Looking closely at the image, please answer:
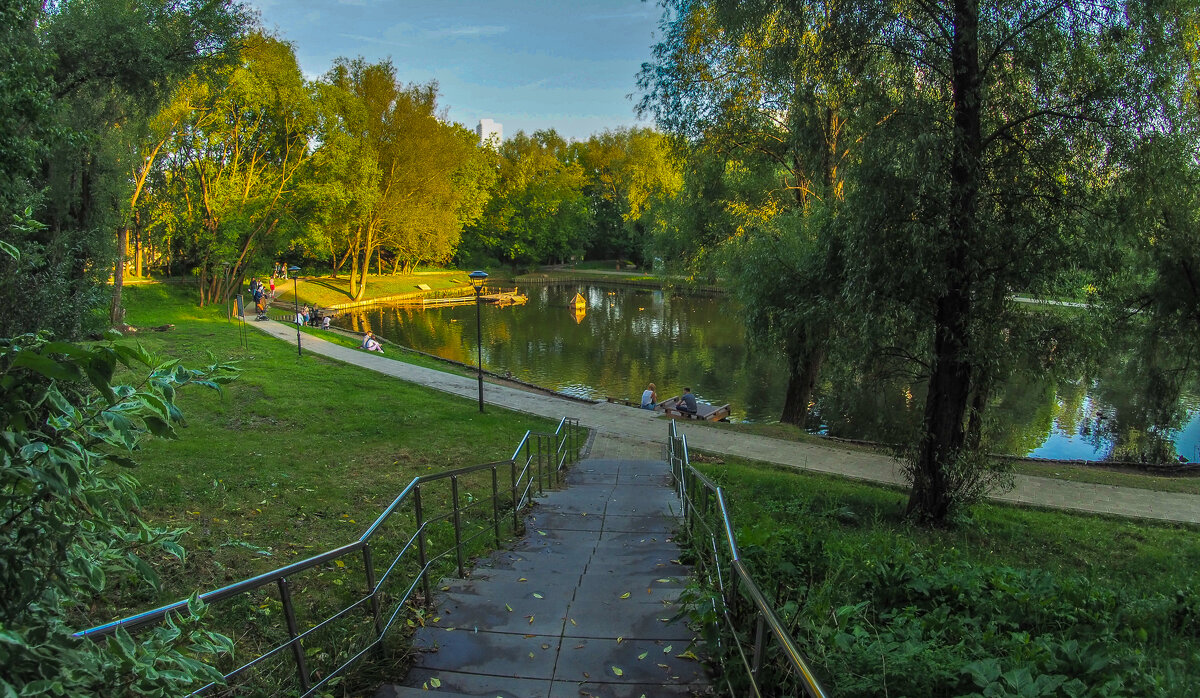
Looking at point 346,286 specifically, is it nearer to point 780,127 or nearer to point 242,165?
point 242,165

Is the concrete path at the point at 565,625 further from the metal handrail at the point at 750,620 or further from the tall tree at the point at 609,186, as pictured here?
the tall tree at the point at 609,186

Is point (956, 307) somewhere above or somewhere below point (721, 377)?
above

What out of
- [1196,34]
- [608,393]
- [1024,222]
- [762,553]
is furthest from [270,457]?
[608,393]

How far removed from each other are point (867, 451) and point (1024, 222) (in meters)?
7.61

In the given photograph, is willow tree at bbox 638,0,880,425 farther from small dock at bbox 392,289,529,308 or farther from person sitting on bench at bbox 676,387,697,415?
small dock at bbox 392,289,529,308

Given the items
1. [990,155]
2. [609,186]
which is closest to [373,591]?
[990,155]

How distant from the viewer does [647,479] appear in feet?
37.4

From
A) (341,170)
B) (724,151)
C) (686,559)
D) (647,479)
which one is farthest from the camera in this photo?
(341,170)

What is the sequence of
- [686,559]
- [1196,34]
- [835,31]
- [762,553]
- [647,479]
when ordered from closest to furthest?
[762,553] → [686,559] → [1196,34] → [835,31] → [647,479]

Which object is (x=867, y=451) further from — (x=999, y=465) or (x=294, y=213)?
(x=294, y=213)

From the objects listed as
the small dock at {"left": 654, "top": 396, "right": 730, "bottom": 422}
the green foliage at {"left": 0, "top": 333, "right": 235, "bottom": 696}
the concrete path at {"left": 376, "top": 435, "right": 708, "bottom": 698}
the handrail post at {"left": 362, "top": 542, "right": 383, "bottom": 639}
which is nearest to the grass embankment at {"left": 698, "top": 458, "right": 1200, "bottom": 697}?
the concrete path at {"left": 376, "top": 435, "right": 708, "bottom": 698}

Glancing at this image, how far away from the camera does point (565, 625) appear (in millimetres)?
4336

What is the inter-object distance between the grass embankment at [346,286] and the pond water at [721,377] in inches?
112

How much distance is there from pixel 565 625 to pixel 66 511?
3.11 metres
